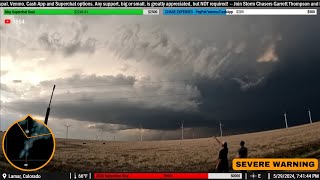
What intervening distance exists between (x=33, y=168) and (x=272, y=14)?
9.80m

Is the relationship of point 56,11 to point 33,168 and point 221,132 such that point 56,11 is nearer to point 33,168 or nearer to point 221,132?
point 33,168

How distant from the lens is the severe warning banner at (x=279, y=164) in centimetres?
995

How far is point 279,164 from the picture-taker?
10.1m

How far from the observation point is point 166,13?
1126 centimetres

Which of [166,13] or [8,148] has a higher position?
[166,13]

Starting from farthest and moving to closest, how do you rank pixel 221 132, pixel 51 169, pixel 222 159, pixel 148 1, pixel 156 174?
pixel 221 132, pixel 51 169, pixel 222 159, pixel 148 1, pixel 156 174

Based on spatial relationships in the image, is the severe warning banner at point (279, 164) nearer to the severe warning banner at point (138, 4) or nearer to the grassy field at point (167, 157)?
the severe warning banner at point (138, 4)

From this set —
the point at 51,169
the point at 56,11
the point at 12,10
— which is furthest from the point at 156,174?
the point at 51,169

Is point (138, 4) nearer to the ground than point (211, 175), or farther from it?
farther from it
